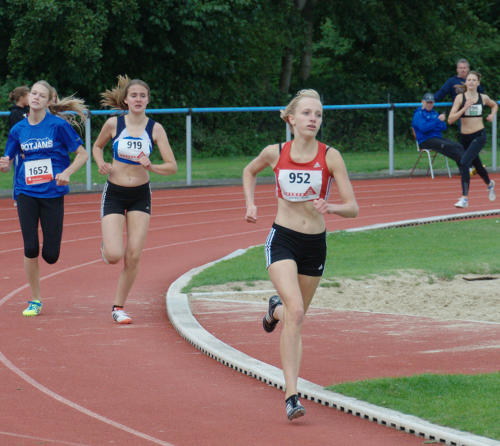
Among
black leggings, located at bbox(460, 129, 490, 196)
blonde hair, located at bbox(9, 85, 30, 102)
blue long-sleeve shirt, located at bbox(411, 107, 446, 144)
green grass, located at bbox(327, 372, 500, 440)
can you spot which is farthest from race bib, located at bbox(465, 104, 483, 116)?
green grass, located at bbox(327, 372, 500, 440)

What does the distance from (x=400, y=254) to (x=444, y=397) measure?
22.7 feet

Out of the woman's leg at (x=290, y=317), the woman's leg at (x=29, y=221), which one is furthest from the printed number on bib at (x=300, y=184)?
the woman's leg at (x=29, y=221)

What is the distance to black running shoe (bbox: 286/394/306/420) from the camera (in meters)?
6.15

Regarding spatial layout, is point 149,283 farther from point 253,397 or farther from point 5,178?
point 5,178

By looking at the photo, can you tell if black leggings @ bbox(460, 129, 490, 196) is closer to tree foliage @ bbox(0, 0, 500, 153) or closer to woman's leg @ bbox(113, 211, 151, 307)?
woman's leg @ bbox(113, 211, 151, 307)

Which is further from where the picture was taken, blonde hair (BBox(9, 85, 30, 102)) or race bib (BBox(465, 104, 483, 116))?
race bib (BBox(465, 104, 483, 116))

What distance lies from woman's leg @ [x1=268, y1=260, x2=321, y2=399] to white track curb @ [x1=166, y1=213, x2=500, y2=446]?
366 millimetres

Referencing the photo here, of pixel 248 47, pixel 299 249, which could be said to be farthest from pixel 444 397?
pixel 248 47

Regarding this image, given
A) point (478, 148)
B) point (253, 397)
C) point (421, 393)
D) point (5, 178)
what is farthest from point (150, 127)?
point (5, 178)

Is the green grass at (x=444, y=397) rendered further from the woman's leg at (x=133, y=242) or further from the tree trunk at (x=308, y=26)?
the tree trunk at (x=308, y=26)

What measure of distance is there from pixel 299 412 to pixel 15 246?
9221 mm

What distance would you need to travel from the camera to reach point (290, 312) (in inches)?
259

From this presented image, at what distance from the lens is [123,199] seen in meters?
9.55

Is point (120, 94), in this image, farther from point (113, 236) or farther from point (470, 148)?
point (470, 148)
